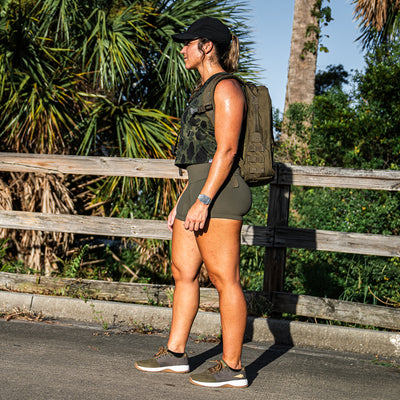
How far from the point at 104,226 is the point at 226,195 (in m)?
2.22

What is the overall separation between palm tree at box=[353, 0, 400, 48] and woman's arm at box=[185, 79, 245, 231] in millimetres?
7227

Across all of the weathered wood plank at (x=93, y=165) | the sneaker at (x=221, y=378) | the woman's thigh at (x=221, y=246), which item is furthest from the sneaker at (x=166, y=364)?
the weathered wood plank at (x=93, y=165)

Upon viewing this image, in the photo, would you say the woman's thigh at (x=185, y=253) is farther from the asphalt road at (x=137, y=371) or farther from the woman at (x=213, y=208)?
the asphalt road at (x=137, y=371)

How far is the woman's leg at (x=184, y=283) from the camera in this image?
128 inches

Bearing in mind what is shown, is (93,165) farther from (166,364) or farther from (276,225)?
(166,364)

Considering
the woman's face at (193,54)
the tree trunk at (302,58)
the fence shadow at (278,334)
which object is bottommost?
the fence shadow at (278,334)

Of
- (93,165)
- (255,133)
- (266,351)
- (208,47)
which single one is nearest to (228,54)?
(208,47)

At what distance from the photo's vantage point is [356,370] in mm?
3797

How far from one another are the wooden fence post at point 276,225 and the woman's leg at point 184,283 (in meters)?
1.59

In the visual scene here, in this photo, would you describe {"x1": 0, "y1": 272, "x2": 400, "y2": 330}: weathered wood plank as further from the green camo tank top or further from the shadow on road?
the green camo tank top

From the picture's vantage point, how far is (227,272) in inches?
121

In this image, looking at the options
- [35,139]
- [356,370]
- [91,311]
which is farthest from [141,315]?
[35,139]

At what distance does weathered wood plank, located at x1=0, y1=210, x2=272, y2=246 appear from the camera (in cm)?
477

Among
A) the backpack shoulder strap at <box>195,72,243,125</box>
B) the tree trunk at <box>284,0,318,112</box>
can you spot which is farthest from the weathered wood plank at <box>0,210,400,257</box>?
the tree trunk at <box>284,0,318,112</box>
